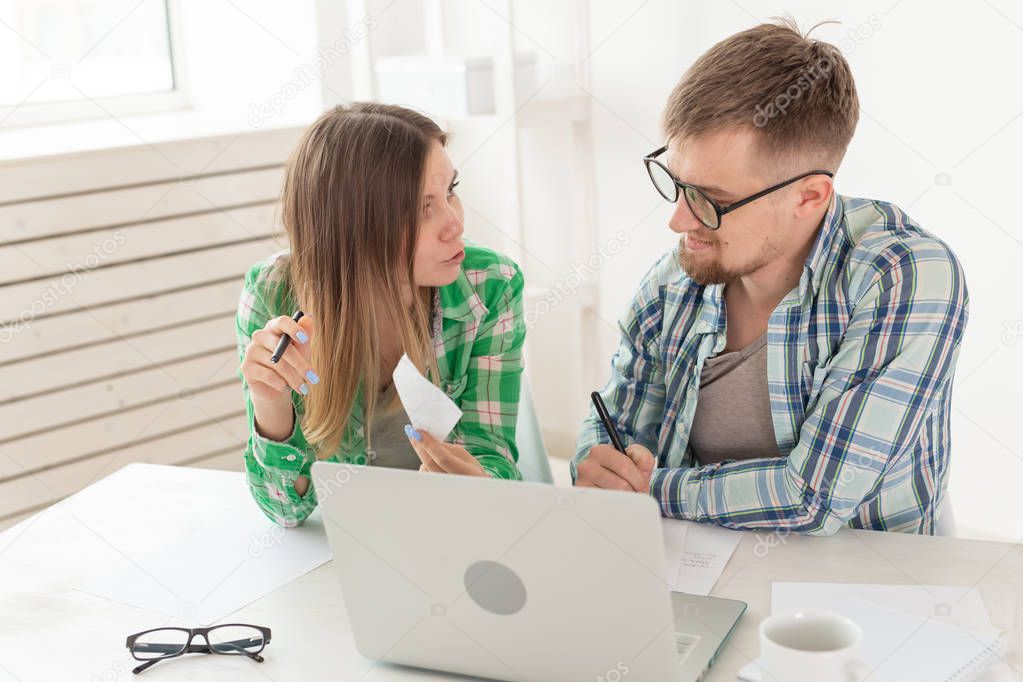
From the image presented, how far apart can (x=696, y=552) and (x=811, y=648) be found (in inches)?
16.7

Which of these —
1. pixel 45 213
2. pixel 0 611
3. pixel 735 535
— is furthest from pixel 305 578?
pixel 45 213

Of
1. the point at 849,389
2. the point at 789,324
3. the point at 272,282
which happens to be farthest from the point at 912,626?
the point at 272,282

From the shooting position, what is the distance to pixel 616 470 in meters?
1.55

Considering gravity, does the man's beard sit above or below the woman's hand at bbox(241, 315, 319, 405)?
above

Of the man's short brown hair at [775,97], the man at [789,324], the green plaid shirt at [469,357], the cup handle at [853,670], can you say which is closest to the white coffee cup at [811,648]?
the cup handle at [853,670]

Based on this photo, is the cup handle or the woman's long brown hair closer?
the cup handle

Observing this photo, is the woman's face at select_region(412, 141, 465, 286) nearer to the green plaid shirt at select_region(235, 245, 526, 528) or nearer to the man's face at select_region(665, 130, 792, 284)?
the green plaid shirt at select_region(235, 245, 526, 528)

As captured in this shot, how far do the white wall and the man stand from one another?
0.83 metres

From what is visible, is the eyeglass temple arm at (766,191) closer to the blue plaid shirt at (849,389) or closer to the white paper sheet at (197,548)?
the blue plaid shirt at (849,389)

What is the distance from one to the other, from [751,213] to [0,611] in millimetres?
1142

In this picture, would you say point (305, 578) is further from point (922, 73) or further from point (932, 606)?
point (922, 73)

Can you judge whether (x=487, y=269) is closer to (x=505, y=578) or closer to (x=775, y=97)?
(x=775, y=97)

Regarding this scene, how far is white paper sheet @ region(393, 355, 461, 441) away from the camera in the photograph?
1276 mm

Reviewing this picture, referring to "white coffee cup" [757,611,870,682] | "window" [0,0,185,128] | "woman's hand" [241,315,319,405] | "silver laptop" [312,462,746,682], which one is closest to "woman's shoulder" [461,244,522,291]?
"woman's hand" [241,315,319,405]
